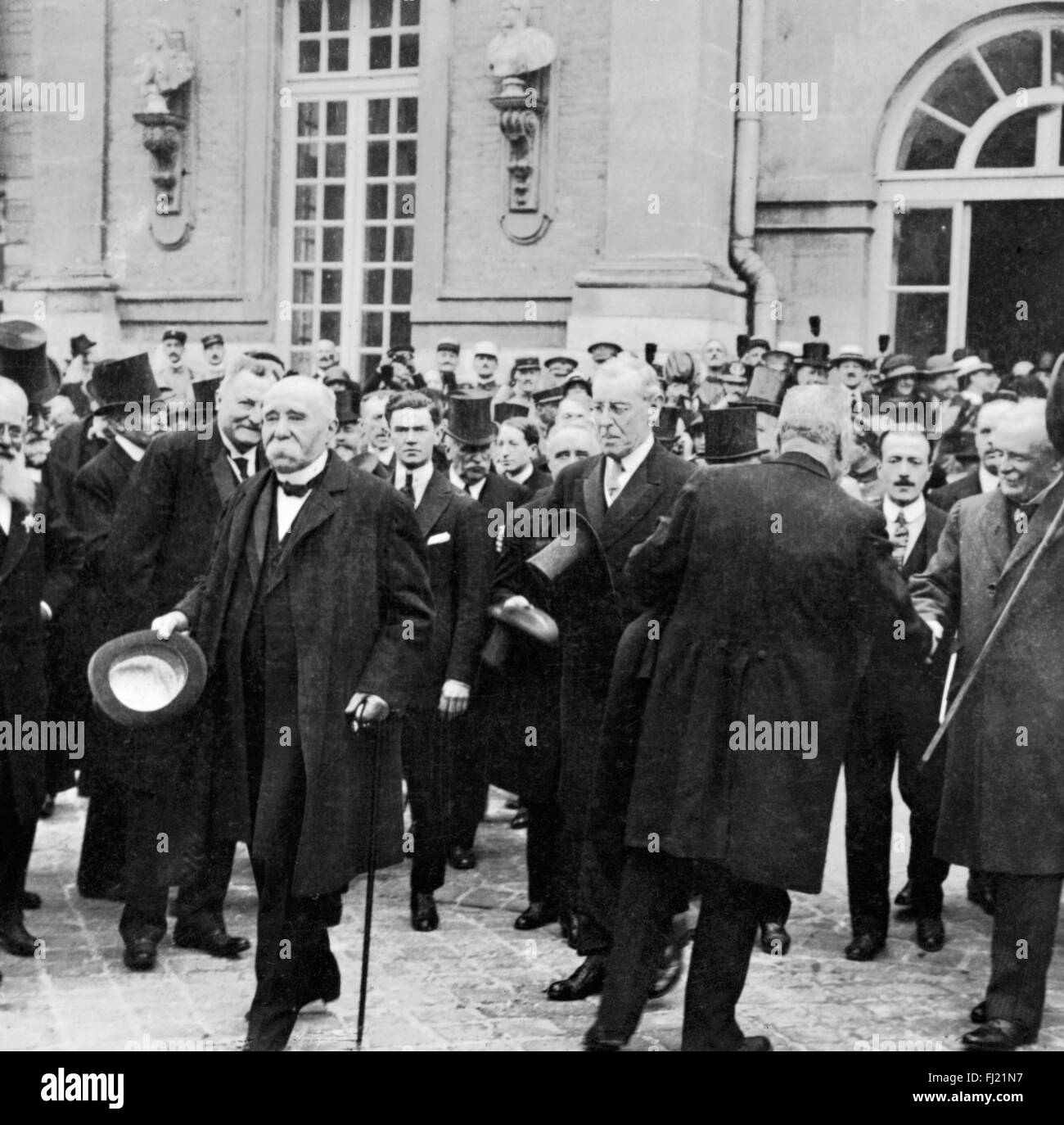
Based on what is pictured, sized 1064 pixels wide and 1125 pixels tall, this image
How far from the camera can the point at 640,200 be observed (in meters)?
14.9

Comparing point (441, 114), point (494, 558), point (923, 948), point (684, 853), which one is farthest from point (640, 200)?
point (684, 853)

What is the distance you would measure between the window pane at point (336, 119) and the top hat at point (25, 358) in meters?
7.66

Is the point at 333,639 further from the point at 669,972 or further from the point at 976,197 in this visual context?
the point at 976,197

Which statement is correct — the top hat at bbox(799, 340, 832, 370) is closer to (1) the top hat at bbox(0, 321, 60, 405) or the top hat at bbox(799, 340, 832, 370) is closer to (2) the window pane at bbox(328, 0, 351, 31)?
(1) the top hat at bbox(0, 321, 60, 405)

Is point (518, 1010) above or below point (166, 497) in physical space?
below

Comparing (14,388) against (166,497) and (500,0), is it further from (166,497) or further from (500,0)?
(500,0)

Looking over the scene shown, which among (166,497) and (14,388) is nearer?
(14,388)

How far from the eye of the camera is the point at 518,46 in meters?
15.2

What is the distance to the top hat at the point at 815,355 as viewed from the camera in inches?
470

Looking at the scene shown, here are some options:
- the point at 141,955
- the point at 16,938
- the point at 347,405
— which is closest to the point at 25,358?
the point at 347,405

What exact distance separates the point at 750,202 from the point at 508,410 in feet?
18.6

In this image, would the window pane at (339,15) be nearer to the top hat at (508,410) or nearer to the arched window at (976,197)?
the arched window at (976,197)
